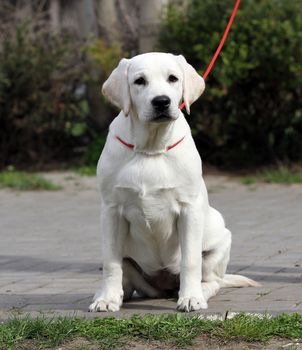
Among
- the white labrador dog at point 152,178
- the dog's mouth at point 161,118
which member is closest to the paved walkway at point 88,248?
the white labrador dog at point 152,178

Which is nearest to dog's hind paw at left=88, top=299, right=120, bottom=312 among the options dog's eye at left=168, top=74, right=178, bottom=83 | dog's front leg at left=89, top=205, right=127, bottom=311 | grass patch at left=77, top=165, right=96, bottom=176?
dog's front leg at left=89, top=205, right=127, bottom=311

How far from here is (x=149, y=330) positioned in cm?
466

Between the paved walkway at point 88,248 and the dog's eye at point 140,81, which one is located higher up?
the dog's eye at point 140,81

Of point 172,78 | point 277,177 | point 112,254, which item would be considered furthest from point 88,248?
point 277,177

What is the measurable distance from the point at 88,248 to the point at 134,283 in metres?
2.29

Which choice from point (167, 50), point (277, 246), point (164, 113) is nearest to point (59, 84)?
point (167, 50)

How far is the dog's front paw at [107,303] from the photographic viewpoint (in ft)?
17.6

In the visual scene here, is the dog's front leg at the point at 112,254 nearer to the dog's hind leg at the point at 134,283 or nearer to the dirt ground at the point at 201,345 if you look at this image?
the dog's hind leg at the point at 134,283

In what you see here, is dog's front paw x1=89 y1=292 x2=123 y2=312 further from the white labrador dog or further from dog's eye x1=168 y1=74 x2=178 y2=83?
dog's eye x1=168 y1=74 x2=178 y2=83

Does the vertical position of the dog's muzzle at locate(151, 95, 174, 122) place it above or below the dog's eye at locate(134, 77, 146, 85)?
below

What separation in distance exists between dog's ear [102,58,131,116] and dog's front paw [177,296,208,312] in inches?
43.5

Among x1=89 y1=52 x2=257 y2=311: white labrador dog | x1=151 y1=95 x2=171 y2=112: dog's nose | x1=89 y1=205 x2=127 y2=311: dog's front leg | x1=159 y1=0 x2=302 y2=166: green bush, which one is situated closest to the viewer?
x1=151 y1=95 x2=171 y2=112: dog's nose

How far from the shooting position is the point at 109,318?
491 centimetres

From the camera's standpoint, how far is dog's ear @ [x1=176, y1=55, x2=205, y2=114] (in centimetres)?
545
